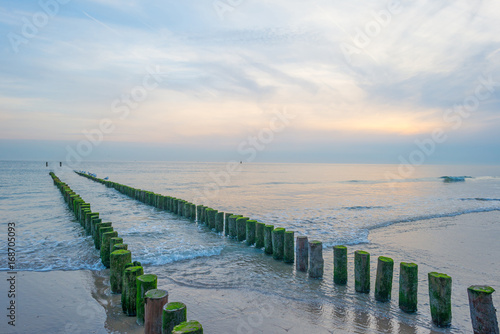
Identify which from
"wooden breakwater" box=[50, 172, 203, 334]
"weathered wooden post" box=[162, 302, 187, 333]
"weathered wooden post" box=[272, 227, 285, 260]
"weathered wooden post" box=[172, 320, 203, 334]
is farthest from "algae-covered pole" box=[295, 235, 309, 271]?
"weathered wooden post" box=[172, 320, 203, 334]

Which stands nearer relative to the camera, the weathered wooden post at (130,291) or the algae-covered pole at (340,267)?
the weathered wooden post at (130,291)

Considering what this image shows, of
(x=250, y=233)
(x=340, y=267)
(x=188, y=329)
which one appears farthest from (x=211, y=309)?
(x=250, y=233)

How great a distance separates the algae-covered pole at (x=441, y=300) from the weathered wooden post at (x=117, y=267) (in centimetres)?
539

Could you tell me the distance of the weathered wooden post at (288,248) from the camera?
732cm

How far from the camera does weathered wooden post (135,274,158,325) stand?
4207 millimetres

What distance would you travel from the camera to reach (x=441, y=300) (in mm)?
4555

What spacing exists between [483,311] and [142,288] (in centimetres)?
498

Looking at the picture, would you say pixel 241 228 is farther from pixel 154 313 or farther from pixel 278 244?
pixel 154 313

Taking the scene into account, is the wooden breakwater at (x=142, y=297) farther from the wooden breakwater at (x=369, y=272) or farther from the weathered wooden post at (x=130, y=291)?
the wooden breakwater at (x=369, y=272)

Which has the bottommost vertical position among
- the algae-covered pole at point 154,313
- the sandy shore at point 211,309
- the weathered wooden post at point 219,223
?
the sandy shore at point 211,309

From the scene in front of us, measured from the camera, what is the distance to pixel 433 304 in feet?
15.2

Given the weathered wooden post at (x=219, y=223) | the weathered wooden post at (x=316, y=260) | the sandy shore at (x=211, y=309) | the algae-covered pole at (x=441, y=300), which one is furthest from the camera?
the weathered wooden post at (x=219, y=223)

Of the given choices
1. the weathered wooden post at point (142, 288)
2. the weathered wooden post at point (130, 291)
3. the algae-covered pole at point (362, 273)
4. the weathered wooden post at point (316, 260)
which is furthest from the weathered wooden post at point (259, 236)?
the weathered wooden post at point (142, 288)

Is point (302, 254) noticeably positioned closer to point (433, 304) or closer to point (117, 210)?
point (433, 304)
